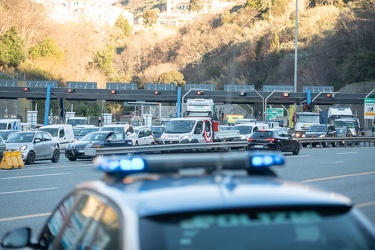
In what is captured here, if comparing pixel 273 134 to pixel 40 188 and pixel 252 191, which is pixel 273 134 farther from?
pixel 252 191

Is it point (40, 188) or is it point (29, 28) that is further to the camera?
point (29, 28)

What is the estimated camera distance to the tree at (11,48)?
80.6m

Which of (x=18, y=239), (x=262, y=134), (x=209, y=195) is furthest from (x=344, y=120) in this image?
(x=209, y=195)

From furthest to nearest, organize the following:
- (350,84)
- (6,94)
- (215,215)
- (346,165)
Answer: (350,84), (6,94), (346,165), (215,215)

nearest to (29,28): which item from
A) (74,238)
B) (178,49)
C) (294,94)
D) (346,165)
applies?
(294,94)

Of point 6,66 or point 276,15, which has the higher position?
point 276,15

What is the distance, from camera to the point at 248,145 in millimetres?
37562

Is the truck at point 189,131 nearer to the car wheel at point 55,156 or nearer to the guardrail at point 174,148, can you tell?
the guardrail at point 174,148

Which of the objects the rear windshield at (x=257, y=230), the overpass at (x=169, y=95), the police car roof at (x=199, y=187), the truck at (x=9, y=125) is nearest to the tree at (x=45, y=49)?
the overpass at (x=169, y=95)

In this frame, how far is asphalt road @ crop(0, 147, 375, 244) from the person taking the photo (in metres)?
14.1

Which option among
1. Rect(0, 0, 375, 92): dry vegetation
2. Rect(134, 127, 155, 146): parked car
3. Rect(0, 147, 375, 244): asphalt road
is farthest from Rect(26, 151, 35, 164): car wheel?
Rect(0, 0, 375, 92): dry vegetation

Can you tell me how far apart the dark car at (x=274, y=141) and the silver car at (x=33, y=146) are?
980cm

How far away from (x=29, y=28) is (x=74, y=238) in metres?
89.6

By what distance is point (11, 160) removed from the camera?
1115 inches
